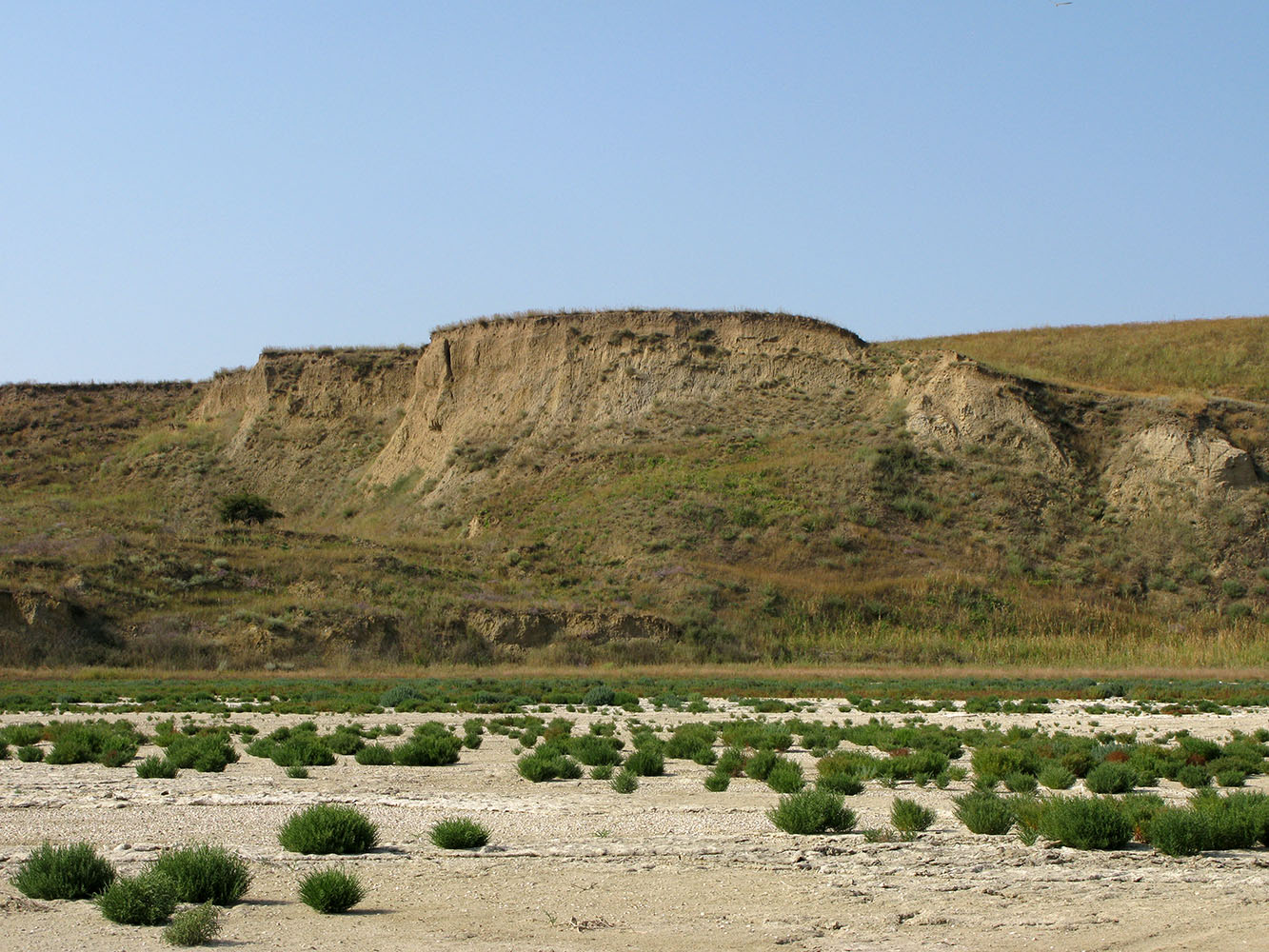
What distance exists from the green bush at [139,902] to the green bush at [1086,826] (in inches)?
291

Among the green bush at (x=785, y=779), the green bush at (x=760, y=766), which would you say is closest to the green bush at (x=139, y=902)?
the green bush at (x=785, y=779)

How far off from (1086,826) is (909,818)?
1603 millimetres

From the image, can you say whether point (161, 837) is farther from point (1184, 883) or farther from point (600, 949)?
point (1184, 883)

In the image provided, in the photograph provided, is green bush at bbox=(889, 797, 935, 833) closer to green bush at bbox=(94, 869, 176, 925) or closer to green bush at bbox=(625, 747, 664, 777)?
green bush at bbox=(625, 747, 664, 777)

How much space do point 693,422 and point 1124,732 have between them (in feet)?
135

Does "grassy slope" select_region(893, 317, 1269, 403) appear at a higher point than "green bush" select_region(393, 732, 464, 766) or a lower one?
higher

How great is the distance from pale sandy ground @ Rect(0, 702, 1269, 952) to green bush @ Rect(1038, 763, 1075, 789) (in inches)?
47.2

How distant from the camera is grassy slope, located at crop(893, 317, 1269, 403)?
68562 mm

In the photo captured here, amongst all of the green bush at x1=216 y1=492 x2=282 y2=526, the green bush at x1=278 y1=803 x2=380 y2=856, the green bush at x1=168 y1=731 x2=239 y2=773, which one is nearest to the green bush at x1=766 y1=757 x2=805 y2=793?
the green bush at x1=278 y1=803 x2=380 y2=856

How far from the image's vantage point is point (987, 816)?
11.3 m

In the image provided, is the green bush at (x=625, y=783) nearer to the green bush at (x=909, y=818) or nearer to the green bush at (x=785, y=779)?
the green bush at (x=785, y=779)

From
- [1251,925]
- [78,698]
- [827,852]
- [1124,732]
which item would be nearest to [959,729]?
[1124,732]

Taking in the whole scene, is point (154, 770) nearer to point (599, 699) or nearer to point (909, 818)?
point (909, 818)

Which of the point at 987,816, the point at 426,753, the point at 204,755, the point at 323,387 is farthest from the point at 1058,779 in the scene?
the point at 323,387
